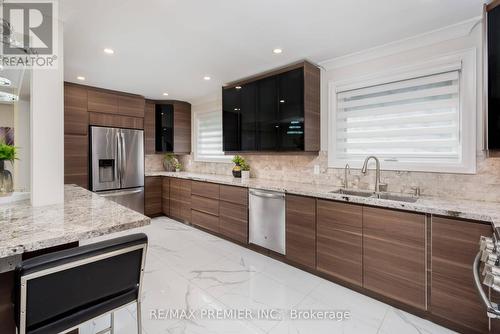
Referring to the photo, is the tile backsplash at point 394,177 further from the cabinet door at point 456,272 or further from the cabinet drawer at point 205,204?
the cabinet drawer at point 205,204

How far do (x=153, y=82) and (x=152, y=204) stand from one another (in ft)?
7.70

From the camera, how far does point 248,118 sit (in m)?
3.56

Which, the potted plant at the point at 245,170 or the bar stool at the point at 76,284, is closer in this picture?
the bar stool at the point at 76,284

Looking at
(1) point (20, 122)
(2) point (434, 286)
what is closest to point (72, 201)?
(1) point (20, 122)

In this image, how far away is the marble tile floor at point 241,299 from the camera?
1.84m

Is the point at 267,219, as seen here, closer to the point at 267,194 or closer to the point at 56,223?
the point at 267,194

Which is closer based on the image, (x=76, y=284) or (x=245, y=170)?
(x=76, y=284)

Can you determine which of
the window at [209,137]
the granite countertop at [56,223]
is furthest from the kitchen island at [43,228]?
the window at [209,137]

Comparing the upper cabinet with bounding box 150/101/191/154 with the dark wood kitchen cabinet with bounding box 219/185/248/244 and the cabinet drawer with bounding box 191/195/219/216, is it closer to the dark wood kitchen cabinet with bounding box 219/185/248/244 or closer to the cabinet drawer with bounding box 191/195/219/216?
the cabinet drawer with bounding box 191/195/219/216

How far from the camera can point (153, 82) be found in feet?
12.8

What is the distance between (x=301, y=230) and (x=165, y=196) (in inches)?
125

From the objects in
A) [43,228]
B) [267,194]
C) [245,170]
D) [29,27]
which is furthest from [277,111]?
[43,228]

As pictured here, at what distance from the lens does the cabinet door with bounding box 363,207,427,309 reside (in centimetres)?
192

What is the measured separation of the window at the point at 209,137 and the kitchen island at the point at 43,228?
3.13 m
